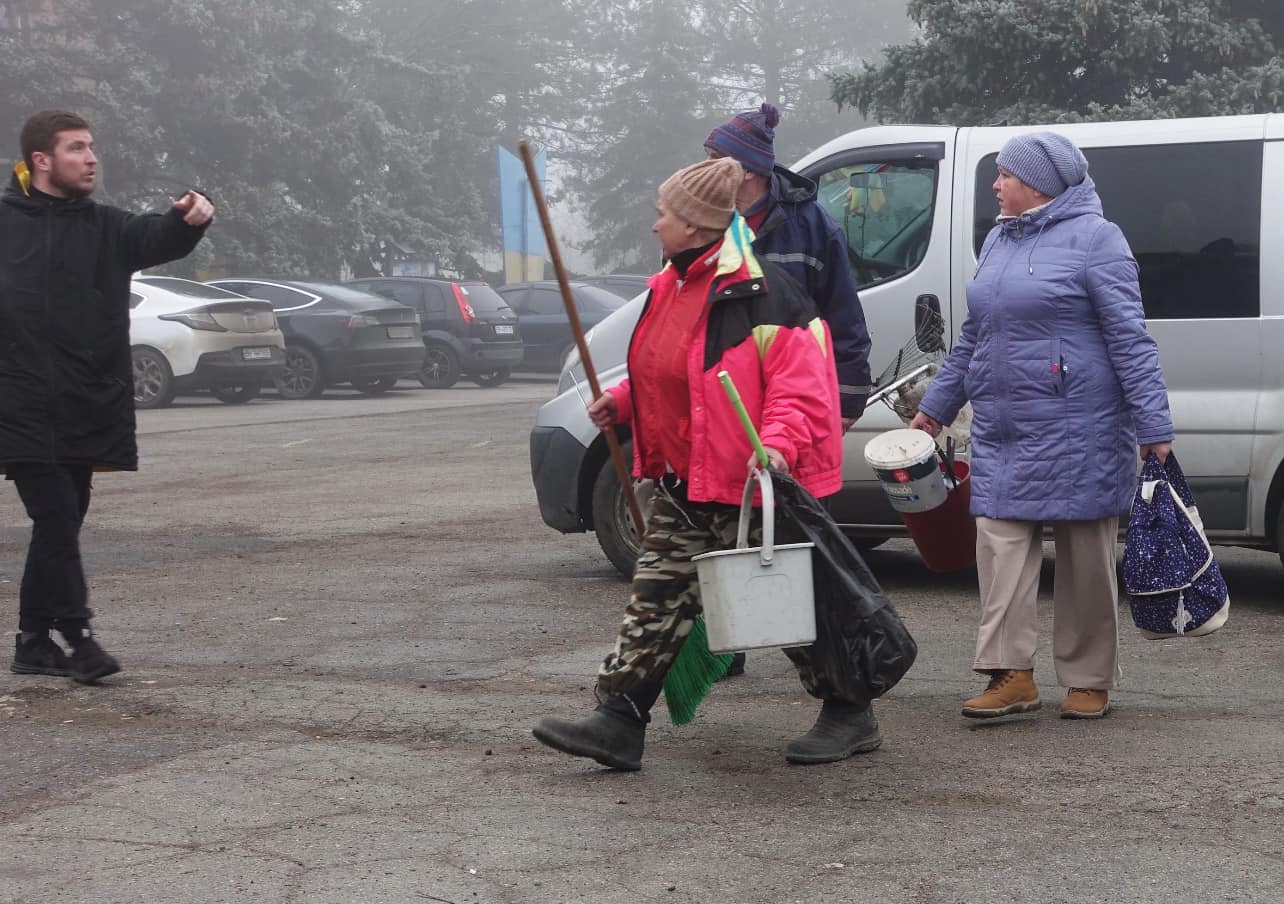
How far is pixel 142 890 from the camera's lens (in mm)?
4008

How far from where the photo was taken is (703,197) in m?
4.96

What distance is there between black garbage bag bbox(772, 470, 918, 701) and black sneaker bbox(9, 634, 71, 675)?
2824 millimetres

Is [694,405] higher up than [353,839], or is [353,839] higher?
[694,405]

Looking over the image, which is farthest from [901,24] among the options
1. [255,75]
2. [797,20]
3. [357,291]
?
[357,291]

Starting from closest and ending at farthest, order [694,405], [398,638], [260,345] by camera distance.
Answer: [694,405] → [398,638] → [260,345]

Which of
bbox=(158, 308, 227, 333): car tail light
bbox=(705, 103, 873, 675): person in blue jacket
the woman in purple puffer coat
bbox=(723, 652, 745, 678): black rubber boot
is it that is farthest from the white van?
bbox=(158, 308, 227, 333): car tail light

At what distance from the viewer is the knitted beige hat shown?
195 inches

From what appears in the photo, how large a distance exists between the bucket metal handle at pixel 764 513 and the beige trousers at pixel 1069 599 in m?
1.11

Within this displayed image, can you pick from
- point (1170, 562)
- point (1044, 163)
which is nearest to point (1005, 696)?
point (1170, 562)

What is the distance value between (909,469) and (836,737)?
3.88 feet

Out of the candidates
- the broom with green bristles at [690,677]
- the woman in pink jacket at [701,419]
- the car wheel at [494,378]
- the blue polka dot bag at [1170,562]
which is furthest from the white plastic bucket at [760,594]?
the car wheel at [494,378]

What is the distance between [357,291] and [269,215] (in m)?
16.7

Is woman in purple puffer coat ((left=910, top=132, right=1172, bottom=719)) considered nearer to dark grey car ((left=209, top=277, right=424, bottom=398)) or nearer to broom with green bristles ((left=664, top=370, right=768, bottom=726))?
Result: broom with green bristles ((left=664, top=370, right=768, bottom=726))

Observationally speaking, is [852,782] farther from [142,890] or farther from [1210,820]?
[142,890]
